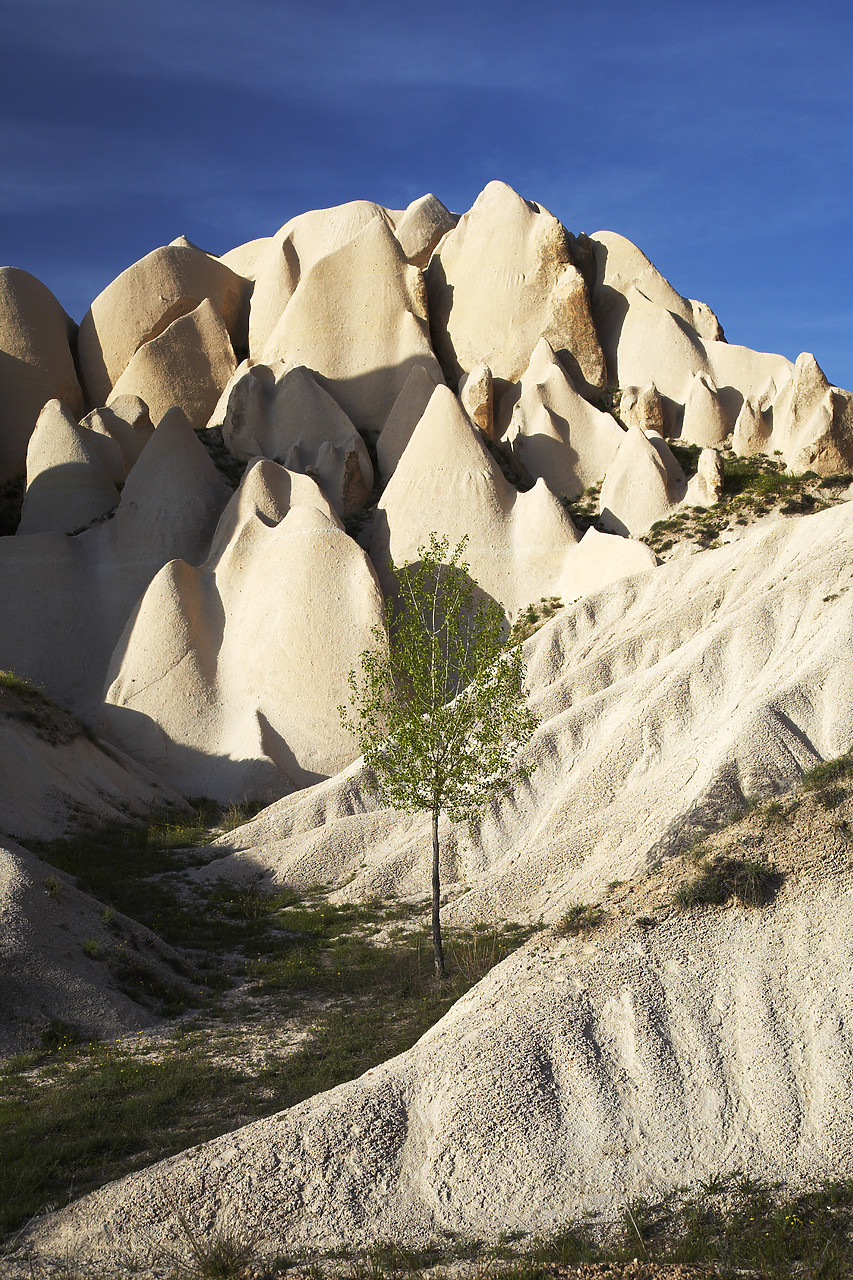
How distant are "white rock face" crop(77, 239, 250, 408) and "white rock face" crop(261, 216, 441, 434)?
7.04m

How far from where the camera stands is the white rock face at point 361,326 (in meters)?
44.3

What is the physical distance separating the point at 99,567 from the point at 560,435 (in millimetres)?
19314

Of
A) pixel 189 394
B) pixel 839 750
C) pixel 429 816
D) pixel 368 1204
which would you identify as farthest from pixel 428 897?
pixel 189 394

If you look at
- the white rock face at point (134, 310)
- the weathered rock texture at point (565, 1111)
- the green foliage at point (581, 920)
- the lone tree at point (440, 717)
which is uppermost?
the white rock face at point (134, 310)

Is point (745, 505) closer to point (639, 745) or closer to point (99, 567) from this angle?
point (639, 745)

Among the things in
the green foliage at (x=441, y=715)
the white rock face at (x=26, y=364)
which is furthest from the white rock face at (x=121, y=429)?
the green foliage at (x=441, y=715)

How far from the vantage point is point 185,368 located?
1877 inches

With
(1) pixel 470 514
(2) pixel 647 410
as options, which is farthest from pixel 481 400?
(1) pixel 470 514

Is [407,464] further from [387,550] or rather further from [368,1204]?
[368,1204]

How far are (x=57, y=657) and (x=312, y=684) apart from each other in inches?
410

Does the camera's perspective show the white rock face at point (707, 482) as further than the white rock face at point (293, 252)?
No

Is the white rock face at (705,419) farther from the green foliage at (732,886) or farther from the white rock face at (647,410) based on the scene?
the green foliage at (732,886)

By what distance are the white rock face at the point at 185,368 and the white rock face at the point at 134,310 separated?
1677mm

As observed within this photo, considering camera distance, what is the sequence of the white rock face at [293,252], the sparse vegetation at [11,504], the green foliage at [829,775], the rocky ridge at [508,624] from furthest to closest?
the white rock face at [293,252], the sparse vegetation at [11,504], the green foliage at [829,775], the rocky ridge at [508,624]
